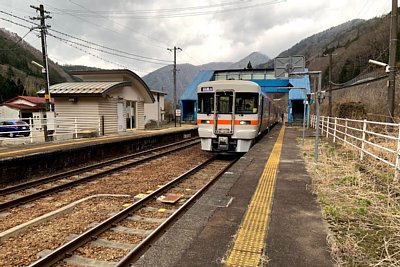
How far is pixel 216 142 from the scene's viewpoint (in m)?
11.3

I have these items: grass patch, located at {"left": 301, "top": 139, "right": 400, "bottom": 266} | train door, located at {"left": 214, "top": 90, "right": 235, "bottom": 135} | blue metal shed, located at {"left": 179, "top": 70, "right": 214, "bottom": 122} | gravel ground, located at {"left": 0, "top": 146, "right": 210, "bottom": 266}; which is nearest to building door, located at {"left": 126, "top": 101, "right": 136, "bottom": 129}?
train door, located at {"left": 214, "top": 90, "right": 235, "bottom": 135}

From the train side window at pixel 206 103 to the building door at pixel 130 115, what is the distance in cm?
1347

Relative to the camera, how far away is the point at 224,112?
11086mm

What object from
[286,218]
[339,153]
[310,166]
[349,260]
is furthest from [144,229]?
[339,153]

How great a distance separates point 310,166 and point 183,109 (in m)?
33.9

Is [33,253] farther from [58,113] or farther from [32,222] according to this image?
[58,113]

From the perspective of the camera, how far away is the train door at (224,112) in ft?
36.1

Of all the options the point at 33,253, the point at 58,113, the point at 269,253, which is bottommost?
the point at 33,253

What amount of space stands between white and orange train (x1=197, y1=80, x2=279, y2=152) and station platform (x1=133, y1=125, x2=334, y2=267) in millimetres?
4900

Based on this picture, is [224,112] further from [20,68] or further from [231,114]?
[20,68]

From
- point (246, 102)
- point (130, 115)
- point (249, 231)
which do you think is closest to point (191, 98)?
point (130, 115)

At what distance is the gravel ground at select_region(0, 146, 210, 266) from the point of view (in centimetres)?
408

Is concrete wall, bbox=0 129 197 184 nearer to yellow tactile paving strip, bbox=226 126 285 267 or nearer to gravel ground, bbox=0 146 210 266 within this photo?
gravel ground, bbox=0 146 210 266

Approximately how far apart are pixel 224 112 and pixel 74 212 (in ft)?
22.6
